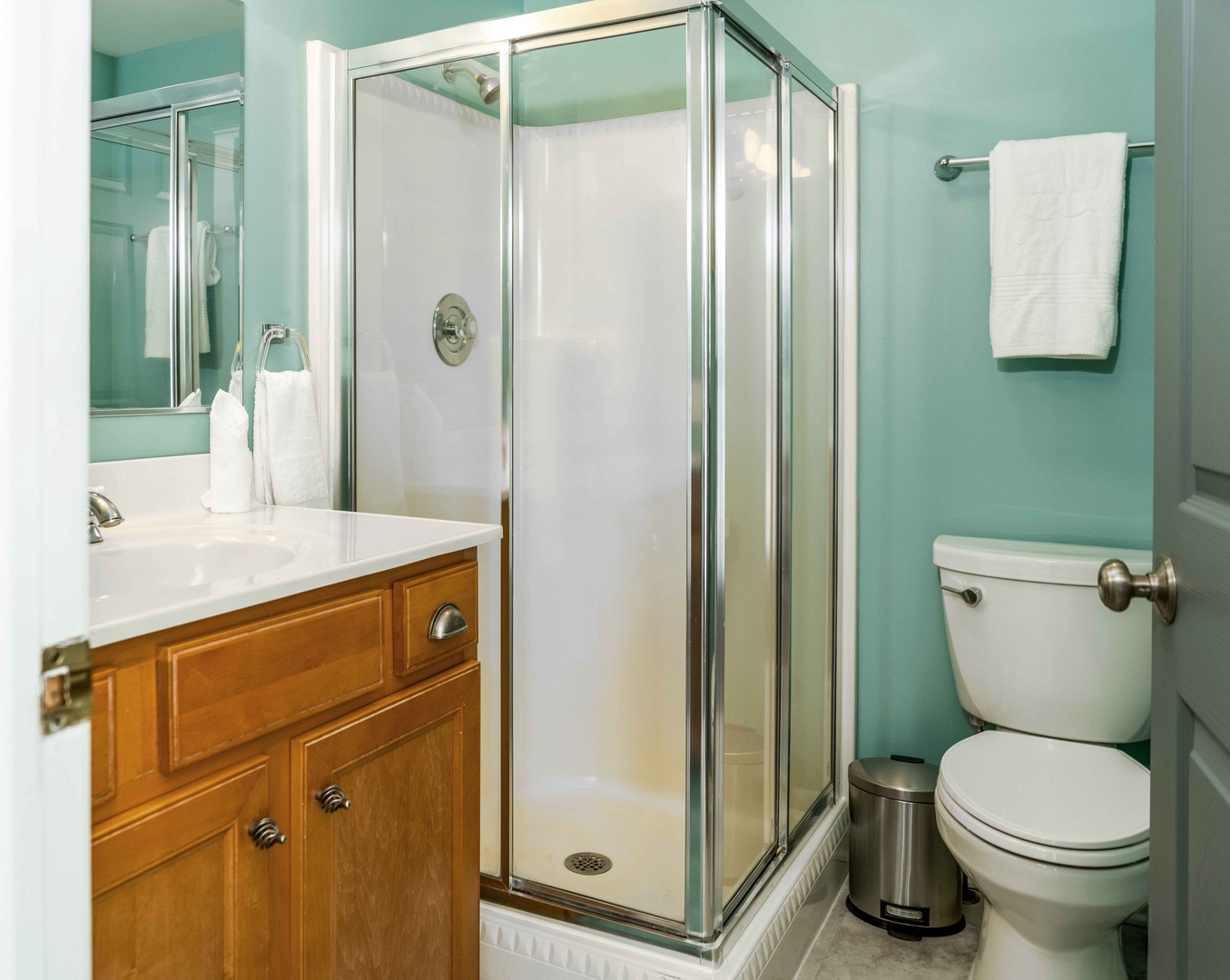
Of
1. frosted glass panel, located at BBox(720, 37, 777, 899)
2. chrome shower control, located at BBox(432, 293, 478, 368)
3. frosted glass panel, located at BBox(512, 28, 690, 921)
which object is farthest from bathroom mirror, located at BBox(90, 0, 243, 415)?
frosted glass panel, located at BBox(720, 37, 777, 899)

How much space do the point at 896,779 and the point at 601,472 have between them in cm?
91

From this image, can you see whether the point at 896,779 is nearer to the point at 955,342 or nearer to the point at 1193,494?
the point at 955,342

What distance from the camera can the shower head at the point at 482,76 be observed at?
5.48 ft

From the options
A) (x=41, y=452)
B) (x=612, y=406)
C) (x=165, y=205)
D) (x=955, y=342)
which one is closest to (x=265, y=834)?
(x=41, y=452)

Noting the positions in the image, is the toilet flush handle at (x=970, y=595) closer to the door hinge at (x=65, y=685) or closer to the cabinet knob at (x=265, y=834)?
the cabinet knob at (x=265, y=834)

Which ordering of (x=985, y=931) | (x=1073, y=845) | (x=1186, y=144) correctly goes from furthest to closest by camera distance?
(x=985, y=931) < (x=1073, y=845) < (x=1186, y=144)

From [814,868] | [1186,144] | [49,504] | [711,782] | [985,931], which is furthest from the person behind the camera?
[814,868]

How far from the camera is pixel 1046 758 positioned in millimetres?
1787

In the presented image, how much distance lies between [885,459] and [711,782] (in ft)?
3.14

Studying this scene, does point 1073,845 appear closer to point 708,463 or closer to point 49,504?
point 708,463

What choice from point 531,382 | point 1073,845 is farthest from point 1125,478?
point 531,382

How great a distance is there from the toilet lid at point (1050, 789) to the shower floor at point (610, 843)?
1.71 feet

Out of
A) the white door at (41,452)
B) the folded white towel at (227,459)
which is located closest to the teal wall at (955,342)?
the folded white towel at (227,459)

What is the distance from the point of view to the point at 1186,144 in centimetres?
87
